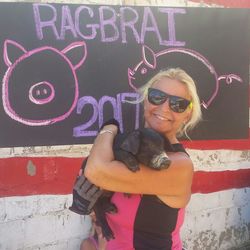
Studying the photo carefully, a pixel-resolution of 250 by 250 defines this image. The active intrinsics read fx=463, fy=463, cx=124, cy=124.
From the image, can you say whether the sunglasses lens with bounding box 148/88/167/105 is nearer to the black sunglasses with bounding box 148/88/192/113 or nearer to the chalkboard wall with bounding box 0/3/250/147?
the black sunglasses with bounding box 148/88/192/113

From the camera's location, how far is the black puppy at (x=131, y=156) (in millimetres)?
1836

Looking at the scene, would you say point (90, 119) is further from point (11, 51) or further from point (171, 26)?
point (171, 26)

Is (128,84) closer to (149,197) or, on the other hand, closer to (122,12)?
(122,12)

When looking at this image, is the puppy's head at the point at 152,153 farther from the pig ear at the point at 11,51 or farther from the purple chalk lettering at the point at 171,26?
the purple chalk lettering at the point at 171,26

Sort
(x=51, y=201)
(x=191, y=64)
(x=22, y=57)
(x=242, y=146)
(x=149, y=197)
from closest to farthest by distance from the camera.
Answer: (x=149, y=197) < (x=22, y=57) < (x=51, y=201) < (x=191, y=64) < (x=242, y=146)

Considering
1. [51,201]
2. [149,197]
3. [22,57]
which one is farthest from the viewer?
[51,201]

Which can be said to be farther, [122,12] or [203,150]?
[203,150]

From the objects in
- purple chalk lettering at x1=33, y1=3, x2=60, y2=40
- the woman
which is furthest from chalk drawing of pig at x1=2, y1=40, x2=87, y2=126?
the woman

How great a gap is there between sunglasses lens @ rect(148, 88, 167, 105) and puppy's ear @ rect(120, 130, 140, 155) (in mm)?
244

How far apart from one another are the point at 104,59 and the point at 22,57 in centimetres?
58

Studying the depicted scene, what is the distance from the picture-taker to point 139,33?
334 cm

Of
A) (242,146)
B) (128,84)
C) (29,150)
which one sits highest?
(128,84)

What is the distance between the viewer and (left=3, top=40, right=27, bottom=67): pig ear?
294cm

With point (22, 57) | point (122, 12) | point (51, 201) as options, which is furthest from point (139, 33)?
point (51, 201)
